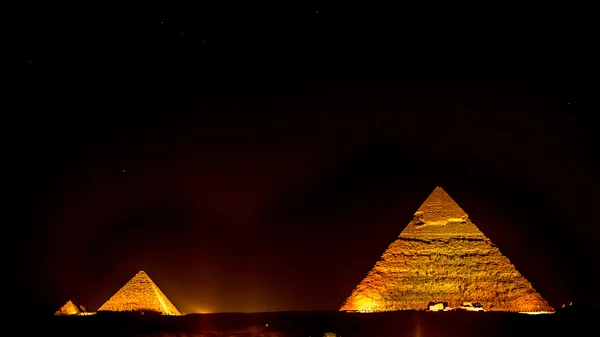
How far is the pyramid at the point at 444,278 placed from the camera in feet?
110

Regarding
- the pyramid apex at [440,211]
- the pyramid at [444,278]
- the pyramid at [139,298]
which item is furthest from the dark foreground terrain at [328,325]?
the pyramid at [139,298]

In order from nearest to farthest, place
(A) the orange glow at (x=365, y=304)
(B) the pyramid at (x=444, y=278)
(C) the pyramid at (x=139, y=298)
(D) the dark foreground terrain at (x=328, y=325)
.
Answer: (D) the dark foreground terrain at (x=328, y=325), (B) the pyramid at (x=444, y=278), (A) the orange glow at (x=365, y=304), (C) the pyramid at (x=139, y=298)

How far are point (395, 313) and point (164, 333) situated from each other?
266 inches

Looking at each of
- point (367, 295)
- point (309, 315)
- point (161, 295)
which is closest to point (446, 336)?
point (309, 315)

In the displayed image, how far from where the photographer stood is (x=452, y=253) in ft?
111

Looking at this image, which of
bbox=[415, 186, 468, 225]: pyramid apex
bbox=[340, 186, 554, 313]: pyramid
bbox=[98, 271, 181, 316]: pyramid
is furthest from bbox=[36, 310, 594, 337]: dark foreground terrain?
bbox=[98, 271, 181, 316]: pyramid

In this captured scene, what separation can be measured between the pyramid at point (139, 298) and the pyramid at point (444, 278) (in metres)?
9.22

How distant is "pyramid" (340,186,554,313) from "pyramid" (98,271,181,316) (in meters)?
9.22

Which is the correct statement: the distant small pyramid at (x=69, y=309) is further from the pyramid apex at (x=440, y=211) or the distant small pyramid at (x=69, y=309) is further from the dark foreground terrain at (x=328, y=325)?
the pyramid apex at (x=440, y=211)

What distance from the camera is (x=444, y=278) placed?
33656 millimetres

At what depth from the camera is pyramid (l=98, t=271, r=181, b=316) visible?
39875mm

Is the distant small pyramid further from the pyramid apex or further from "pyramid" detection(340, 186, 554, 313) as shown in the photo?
the pyramid apex

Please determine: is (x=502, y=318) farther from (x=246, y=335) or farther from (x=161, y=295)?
(x=161, y=295)

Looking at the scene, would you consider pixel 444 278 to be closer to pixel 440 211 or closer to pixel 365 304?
pixel 440 211
